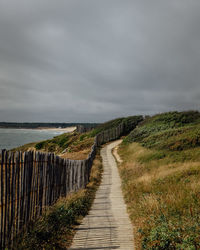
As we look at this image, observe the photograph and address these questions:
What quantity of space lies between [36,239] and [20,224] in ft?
1.61

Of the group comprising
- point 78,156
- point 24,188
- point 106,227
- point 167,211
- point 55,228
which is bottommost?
Answer: point 78,156

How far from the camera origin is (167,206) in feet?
20.7

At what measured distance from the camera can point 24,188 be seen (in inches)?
192

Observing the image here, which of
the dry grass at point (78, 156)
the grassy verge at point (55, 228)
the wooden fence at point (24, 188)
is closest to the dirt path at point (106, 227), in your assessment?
the grassy verge at point (55, 228)

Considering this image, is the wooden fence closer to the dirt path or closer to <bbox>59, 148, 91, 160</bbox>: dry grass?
the dirt path

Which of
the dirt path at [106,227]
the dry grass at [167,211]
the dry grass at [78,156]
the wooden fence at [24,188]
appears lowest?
the dry grass at [78,156]

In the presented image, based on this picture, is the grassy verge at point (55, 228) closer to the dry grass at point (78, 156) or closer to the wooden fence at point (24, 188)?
the wooden fence at point (24, 188)

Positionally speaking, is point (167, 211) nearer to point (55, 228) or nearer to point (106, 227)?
point (106, 227)

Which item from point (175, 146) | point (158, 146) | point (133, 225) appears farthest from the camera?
point (158, 146)

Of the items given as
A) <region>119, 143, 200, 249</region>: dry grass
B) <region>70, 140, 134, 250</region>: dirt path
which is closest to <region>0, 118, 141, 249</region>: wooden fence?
<region>70, 140, 134, 250</region>: dirt path

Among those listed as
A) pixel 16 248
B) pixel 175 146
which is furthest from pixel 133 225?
pixel 175 146

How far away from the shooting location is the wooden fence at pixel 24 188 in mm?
4145

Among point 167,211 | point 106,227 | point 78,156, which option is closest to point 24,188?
point 106,227

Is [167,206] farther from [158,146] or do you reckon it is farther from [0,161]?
[158,146]
